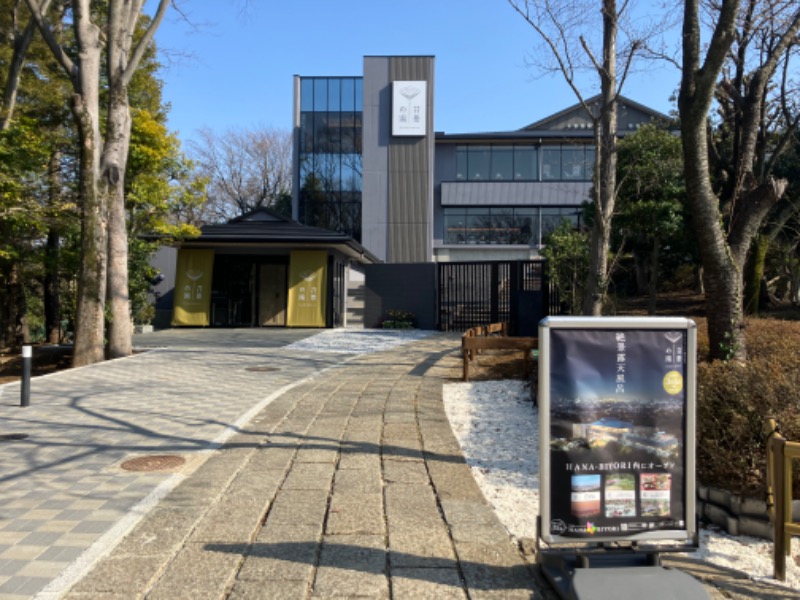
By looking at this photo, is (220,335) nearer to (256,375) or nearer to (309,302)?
(309,302)

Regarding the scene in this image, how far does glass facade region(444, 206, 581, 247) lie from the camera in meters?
36.4

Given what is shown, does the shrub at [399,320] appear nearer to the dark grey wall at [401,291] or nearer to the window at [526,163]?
the dark grey wall at [401,291]

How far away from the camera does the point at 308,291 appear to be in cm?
2169

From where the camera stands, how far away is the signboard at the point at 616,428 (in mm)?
3354

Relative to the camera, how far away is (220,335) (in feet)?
63.1

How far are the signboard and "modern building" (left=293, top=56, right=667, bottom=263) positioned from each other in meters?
31.3

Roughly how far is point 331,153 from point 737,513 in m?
35.9

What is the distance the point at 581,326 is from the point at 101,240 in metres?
12.4

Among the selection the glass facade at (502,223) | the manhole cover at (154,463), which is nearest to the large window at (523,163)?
the glass facade at (502,223)

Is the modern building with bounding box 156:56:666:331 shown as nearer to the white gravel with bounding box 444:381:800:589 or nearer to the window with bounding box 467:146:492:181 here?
the window with bounding box 467:146:492:181

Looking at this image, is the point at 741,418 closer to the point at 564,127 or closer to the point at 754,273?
the point at 754,273

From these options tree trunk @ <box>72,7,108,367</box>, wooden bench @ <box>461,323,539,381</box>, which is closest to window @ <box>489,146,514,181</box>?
tree trunk @ <box>72,7,108,367</box>

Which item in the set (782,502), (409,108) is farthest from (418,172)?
(782,502)

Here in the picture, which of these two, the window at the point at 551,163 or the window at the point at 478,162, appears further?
the window at the point at 478,162
